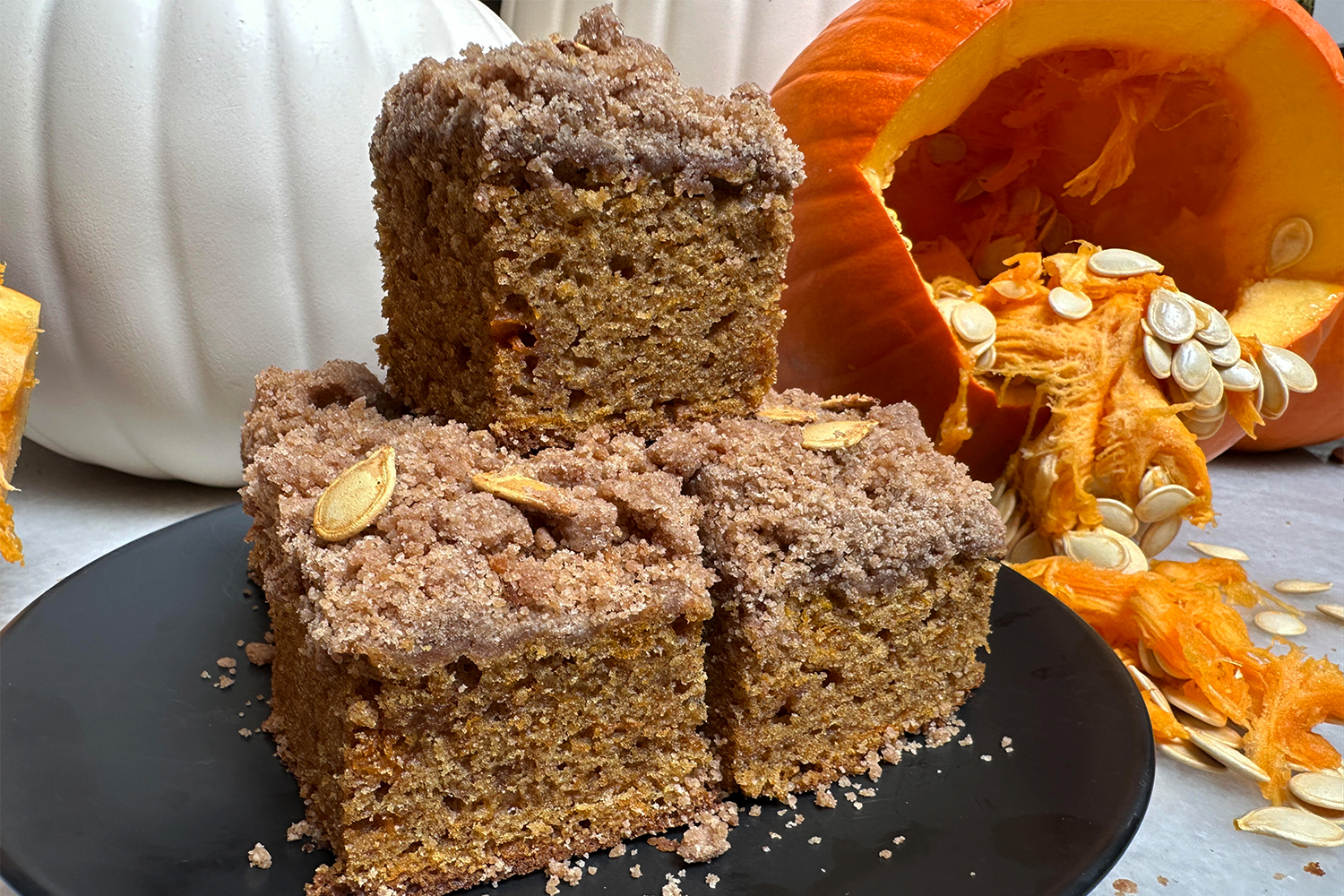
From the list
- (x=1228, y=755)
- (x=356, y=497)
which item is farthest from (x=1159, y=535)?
(x=356, y=497)

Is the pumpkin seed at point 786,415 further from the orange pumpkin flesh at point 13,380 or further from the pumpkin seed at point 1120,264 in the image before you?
the orange pumpkin flesh at point 13,380

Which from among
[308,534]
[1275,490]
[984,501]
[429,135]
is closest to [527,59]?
[429,135]

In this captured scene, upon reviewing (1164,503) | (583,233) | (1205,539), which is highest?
(583,233)

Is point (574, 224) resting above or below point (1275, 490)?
above

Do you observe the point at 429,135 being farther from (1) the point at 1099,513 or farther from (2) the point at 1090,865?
(1) the point at 1099,513

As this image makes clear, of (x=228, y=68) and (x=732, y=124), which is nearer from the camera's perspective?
(x=732, y=124)

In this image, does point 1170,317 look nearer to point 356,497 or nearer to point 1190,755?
point 1190,755
